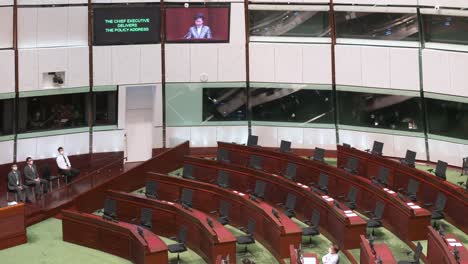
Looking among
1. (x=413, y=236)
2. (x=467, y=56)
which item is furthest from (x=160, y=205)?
(x=467, y=56)

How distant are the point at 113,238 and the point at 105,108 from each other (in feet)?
16.2

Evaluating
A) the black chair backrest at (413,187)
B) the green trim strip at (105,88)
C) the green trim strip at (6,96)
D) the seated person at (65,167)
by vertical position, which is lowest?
the black chair backrest at (413,187)

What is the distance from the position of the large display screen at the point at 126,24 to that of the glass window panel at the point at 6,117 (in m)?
2.26

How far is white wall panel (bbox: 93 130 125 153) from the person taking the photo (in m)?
16.0

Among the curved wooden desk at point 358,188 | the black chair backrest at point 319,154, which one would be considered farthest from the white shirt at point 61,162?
the black chair backrest at point 319,154

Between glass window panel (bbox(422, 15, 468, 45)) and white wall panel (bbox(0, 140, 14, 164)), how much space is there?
9.00 meters

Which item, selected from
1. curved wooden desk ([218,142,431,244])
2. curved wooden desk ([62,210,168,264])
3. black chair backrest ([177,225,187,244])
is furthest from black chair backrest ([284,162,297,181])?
curved wooden desk ([62,210,168,264])

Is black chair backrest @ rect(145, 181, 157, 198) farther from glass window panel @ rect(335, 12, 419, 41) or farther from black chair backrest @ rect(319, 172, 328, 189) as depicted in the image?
glass window panel @ rect(335, 12, 419, 41)

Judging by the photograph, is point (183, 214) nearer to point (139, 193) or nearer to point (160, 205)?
point (160, 205)

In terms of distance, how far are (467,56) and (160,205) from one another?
6.90 metres

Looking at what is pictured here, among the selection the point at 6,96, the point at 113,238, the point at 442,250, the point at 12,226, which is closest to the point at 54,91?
the point at 6,96

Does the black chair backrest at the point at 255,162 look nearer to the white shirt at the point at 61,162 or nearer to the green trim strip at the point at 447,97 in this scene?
the white shirt at the point at 61,162

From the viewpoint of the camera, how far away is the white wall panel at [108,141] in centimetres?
1603

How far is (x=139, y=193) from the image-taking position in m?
14.3
